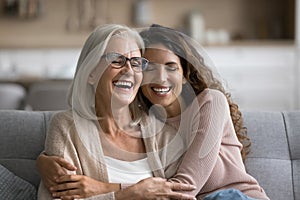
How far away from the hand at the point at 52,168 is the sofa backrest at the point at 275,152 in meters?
0.63

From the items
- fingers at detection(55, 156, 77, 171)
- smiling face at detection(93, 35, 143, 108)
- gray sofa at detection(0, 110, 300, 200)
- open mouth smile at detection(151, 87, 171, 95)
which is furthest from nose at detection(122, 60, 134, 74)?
gray sofa at detection(0, 110, 300, 200)

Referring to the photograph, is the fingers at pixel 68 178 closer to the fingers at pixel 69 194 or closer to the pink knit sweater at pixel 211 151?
the fingers at pixel 69 194

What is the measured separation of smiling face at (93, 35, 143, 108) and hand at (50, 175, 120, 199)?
Result: 0.25 metres

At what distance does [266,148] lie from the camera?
216 centimetres

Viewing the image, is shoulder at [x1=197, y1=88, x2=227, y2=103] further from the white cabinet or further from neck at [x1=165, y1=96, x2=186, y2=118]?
the white cabinet

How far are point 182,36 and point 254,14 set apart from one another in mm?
4224

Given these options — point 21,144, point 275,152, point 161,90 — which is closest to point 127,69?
point 161,90

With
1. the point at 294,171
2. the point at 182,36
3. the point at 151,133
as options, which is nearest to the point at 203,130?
the point at 151,133

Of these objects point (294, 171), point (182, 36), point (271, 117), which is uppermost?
point (182, 36)

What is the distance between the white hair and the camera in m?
1.89

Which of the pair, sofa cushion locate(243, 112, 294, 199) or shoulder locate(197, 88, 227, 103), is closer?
shoulder locate(197, 88, 227, 103)

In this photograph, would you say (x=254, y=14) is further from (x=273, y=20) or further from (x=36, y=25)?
(x=36, y=25)

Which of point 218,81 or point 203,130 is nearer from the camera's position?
point 203,130

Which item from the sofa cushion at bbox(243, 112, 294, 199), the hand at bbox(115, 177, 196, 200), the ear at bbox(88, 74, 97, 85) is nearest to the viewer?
the hand at bbox(115, 177, 196, 200)
